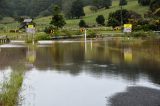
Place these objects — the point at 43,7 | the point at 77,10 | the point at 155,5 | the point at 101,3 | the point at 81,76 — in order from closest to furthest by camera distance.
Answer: the point at 81,76 → the point at 155,5 → the point at 77,10 → the point at 101,3 → the point at 43,7

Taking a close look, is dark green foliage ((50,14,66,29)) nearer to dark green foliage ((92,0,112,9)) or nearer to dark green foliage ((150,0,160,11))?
dark green foliage ((150,0,160,11))

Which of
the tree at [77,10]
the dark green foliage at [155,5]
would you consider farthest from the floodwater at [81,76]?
the tree at [77,10]

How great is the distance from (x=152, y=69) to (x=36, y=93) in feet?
36.3

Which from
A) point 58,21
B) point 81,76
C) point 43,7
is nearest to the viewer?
point 81,76

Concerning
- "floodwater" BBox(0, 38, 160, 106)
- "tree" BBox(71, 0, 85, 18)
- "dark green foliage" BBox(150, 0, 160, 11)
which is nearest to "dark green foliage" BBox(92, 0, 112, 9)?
"tree" BBox(71, 0, 85, 18)

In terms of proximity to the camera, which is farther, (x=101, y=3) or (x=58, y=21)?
(x=101, y=3)

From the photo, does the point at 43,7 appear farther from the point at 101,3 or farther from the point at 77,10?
the point at 77,10

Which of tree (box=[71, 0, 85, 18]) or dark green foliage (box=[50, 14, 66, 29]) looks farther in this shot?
tree (box=[71, 0, 85, 18])

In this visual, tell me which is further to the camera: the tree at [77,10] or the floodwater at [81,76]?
the tree at [77,10]

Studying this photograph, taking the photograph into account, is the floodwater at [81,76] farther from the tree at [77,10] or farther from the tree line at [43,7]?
the tree line at [43,7]

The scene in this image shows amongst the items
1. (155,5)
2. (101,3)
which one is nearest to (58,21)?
(155,5)

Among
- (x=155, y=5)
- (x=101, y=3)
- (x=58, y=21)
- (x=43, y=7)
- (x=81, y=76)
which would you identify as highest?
(x=101, y=3)

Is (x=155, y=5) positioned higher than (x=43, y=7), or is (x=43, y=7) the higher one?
(x=43, y=7)

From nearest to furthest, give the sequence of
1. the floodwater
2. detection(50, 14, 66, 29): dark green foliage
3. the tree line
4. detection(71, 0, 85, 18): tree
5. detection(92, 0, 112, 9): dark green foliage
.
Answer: the floodwater < detection(50, 14, 66, 29): dark green foliage < detection(71, 0, 85, 18): tree < the tree line < detection(92, 0, 112, 9): dark green foliage
